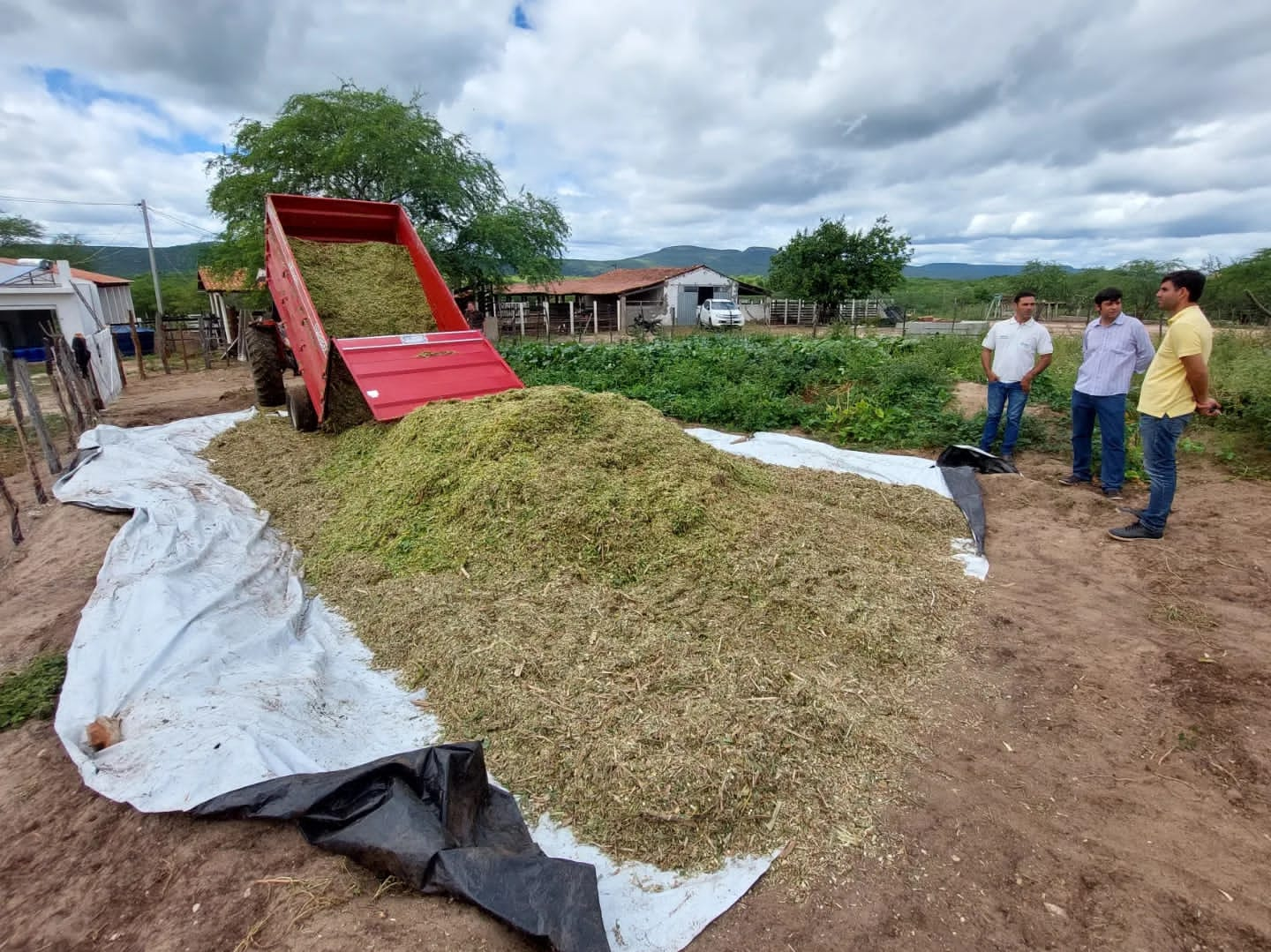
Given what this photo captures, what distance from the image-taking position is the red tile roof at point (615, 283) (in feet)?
94.3

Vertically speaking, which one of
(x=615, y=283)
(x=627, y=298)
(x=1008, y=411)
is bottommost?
(x=1008, y=411)

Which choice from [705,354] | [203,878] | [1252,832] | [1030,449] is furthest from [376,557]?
[705,354]

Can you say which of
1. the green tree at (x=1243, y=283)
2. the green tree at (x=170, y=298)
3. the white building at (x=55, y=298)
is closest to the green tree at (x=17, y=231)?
the green tree at (x=170, y=298)

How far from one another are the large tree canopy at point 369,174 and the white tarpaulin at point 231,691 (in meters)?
9.75

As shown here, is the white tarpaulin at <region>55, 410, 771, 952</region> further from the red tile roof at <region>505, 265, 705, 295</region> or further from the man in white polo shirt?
the red tile roof at <region>505, 265, 705, 295</region>

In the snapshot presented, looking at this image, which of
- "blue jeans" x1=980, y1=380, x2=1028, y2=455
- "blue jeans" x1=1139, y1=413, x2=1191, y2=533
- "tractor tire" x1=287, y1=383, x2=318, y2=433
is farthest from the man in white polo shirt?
"tractor tire" x1=287, y1=383, x2=318, y2=433

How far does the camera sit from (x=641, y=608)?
2738mm

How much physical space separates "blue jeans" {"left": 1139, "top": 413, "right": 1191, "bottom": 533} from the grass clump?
5.33 m

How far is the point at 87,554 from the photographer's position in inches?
138

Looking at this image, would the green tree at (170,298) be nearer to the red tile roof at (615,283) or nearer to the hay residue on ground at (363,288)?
the red tile roof at (615,283)

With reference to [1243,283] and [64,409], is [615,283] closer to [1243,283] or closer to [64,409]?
[1243,283]

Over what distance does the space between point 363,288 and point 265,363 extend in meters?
1.97

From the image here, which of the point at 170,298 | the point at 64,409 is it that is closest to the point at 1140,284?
the point at 64,409

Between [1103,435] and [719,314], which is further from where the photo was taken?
[719,314]
